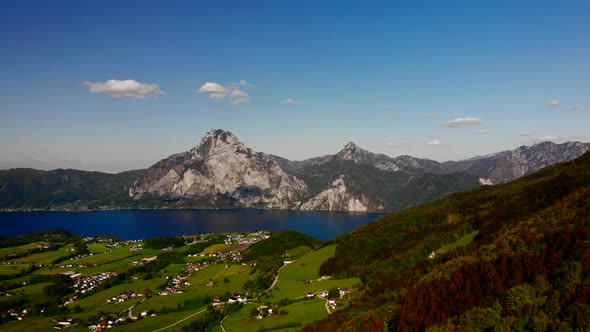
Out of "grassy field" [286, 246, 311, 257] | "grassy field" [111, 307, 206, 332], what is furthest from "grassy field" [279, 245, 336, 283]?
"grassy field" [111, 307, 206, 332]

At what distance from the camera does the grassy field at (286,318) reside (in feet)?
224

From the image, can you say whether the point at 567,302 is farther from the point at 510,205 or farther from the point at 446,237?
the point at 510,205

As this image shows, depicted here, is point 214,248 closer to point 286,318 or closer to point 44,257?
point 44,257

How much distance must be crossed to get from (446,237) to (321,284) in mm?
36429

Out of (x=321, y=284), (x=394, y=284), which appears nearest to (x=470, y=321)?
(x=394, y=284)

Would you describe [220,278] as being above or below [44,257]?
below

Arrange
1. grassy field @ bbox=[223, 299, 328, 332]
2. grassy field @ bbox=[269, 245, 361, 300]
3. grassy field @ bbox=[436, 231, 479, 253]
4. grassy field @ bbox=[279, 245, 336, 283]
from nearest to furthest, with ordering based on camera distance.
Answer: grassy field @ bbox=[223, 299, 328, 332] → grassy field @ bbox=[269, 245, 361, 300] → grassy field @ bbox=[436, 231, 479, 253] → grassy field @ bbox=[279, 245, 336, 283]

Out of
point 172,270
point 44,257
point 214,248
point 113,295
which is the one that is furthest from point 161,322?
point 44,257

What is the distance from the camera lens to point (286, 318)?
70750 millimetres

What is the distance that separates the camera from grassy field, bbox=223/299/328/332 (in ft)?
224

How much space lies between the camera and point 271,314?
77.2 meters

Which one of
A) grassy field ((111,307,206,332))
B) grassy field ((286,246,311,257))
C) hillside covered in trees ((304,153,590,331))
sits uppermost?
hillside covered in trees ((304,153,590,331))

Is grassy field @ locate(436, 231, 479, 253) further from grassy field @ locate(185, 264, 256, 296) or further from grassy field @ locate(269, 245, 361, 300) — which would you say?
grassy field @ locate(185, 264, 256, 296)

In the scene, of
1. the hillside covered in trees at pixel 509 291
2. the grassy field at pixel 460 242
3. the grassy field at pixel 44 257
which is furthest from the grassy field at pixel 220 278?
the grassy field at pixel 44 257
